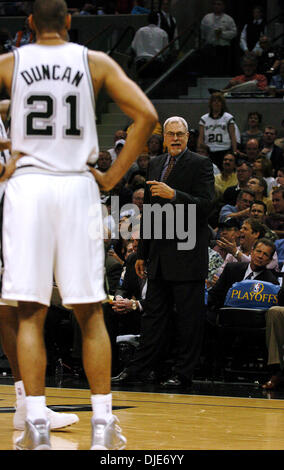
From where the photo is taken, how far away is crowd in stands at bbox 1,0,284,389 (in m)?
8.48

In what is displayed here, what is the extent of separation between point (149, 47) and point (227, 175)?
5.04 m

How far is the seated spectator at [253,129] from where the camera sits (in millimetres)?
13000

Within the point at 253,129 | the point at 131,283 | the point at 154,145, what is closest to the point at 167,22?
the point at 253,129

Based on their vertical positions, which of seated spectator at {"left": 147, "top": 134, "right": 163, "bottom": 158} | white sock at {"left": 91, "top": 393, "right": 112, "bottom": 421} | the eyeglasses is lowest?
white sock at {"left": 91, "top": 393, "right": 112, "bottom": 421}

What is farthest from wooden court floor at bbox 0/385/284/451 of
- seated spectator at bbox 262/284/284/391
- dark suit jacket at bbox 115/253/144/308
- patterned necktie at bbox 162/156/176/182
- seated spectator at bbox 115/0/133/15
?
seated spectator at bbox 115/0/133/15

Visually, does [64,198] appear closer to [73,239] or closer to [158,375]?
[73,239]

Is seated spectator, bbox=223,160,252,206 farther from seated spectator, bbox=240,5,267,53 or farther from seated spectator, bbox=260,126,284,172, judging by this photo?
seated spectator, bbox=240,5,267,53

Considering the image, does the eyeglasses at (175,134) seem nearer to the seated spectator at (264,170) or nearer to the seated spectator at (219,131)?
the seated spectator at (264,170)

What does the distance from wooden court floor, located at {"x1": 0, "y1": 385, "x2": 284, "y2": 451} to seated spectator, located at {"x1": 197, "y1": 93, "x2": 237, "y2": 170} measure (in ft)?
21.0

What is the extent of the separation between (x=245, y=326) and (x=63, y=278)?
4237mm

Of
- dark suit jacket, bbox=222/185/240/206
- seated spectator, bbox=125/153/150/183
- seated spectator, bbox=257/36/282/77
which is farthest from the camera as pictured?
seated spectator, bbox=257/36/282/77

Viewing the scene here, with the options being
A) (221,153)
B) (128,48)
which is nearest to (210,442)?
(221,153)

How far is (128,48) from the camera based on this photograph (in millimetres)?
16234

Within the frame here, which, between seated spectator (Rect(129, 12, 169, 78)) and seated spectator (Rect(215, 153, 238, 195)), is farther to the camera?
seated spectator (Rect(129, 12, 169, 78))
